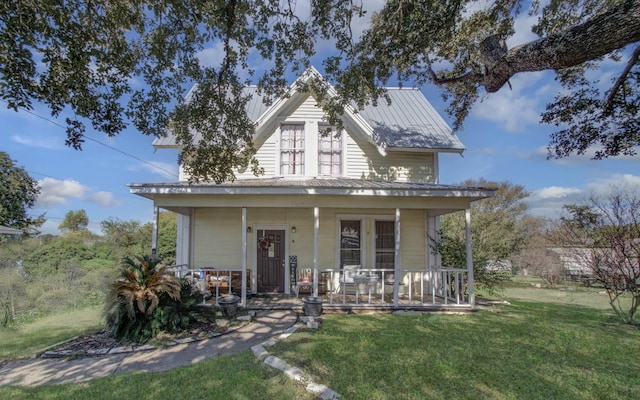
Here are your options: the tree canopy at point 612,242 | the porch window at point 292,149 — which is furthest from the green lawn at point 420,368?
the porch window at point 292,149

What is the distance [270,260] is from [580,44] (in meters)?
9.43

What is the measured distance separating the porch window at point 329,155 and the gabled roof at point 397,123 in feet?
2.77

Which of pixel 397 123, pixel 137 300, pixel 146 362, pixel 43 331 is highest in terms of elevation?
pixel 397 123

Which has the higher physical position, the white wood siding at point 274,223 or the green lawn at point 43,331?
the white wood siding at point 274,223

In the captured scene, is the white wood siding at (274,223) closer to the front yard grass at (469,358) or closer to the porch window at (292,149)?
the porch window at (292,149)

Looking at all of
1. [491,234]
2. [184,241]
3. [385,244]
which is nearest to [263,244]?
[184,241]

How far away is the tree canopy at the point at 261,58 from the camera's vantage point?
12.8 ft

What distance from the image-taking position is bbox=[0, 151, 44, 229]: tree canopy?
13445mm

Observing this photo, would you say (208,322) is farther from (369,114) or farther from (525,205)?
(525,205)

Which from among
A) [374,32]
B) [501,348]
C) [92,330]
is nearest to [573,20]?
[374,32]

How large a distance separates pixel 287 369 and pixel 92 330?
506 centimetres

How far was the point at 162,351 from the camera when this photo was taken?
5.60m

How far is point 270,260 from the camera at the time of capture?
10930mm

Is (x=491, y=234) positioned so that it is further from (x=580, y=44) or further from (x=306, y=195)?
(x=580, y=44)
